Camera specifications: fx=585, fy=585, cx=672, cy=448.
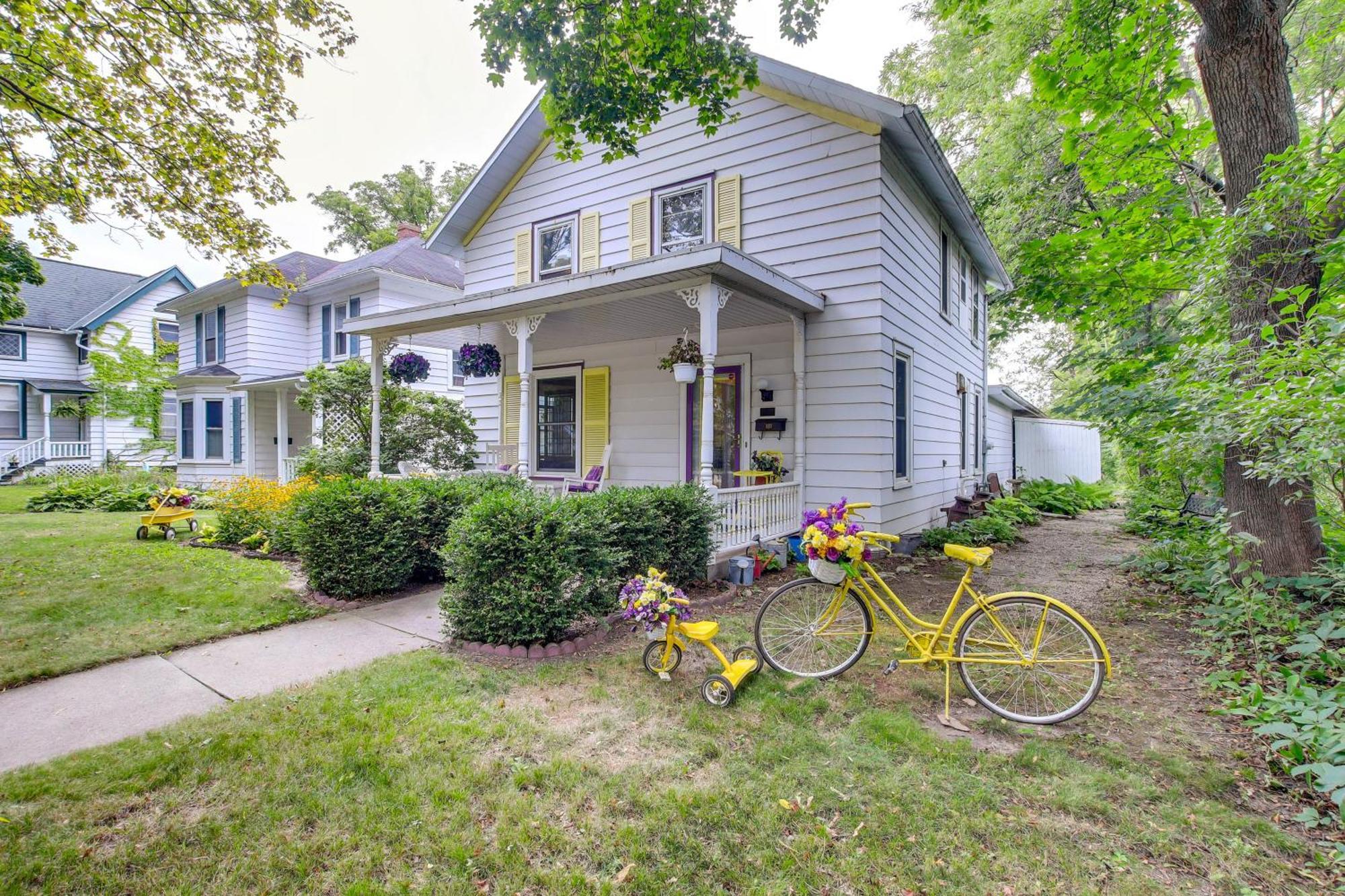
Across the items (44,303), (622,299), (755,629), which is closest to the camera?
(755,629)

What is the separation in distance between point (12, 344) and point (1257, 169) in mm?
27710

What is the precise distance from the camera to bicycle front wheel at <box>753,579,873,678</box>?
12.2ft

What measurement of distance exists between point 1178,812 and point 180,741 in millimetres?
4457

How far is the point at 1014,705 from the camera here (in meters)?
3.36

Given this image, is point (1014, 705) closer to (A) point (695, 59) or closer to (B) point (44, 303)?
(A) point (695, 59)

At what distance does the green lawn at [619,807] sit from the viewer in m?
2.02

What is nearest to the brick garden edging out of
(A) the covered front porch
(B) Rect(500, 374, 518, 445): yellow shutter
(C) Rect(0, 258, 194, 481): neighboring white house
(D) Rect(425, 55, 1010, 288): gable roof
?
(A) the covered front porch

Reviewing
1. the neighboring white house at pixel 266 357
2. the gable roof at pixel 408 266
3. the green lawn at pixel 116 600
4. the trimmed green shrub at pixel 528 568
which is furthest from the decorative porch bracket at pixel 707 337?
the neighboring white house at pixel 266 357

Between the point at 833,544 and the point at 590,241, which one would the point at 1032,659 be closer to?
the point at 833,544

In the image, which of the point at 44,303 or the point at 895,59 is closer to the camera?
the point at 895,59

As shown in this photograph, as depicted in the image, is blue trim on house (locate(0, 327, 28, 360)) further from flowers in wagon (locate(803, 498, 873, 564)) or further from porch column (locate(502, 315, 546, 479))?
flowers in wagon (locate(803, 498, 873, 564))

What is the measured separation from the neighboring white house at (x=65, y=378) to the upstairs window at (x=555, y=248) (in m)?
14.7

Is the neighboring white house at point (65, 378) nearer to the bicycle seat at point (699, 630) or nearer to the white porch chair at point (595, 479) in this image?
the white porch chair at point (595, 479)

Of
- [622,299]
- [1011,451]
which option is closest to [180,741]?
[622,299]
